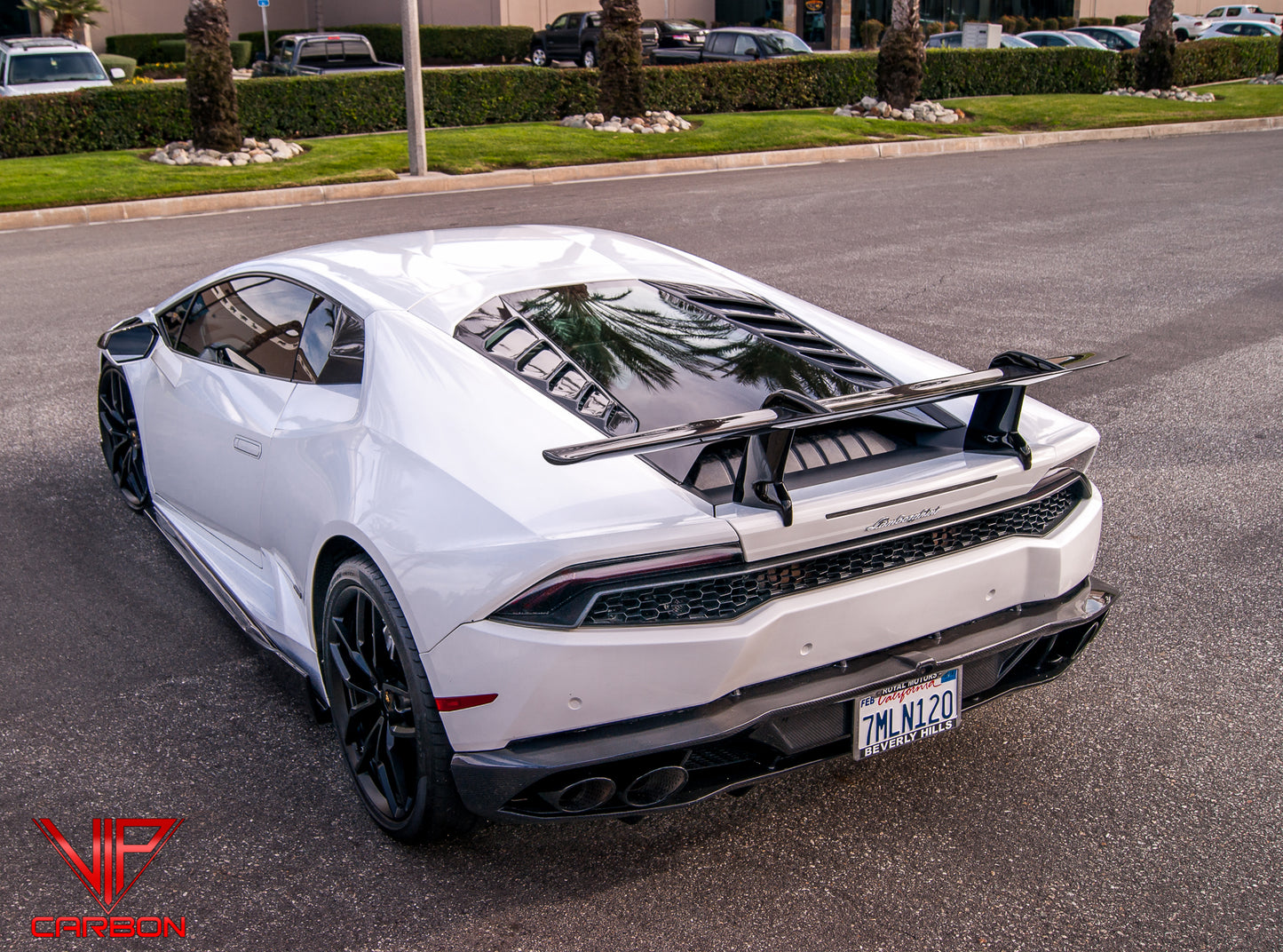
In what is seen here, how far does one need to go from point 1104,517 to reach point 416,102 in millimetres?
13938

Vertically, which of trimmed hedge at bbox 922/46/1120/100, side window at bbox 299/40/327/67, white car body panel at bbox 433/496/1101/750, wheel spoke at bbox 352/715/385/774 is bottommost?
wheel spoke at bbox 352/715/385/774

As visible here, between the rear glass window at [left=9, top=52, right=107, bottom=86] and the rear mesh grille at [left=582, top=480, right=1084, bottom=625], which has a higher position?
the rear glass window at [left=9, top=52, right=107, bottom=86]

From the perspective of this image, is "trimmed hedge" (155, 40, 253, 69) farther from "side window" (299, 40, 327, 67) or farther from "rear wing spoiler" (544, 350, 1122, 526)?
"rear wing spoiler" (544, 350, 1122, 526)

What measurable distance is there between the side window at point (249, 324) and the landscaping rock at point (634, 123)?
17.0m

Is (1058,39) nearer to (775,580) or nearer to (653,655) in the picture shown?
(775,580)

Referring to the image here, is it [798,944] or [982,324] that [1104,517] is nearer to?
[798,944]

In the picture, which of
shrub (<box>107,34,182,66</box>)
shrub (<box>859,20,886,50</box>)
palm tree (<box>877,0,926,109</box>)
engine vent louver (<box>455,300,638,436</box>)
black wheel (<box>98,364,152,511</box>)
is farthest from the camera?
shrub (<box>859,20,886,50</box>)

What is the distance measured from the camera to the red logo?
9.54 feet

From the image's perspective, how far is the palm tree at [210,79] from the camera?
17234 mm

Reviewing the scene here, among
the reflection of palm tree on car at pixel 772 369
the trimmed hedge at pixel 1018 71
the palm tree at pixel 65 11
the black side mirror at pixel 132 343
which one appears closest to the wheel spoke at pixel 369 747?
the reflection of palm tree on car at pixel 772 369

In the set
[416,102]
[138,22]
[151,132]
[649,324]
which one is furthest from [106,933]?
[138,22]

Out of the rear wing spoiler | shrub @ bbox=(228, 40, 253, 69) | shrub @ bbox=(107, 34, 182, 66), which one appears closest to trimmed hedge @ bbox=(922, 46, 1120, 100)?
shrub @ bbox=(228, 40, 253, 69)

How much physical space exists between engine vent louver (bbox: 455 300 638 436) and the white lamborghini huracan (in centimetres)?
1

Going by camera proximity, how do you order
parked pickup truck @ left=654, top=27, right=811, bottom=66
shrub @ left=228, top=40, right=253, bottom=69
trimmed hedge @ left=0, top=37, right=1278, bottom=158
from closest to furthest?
1. trimmed hedge @ left=0, top=37, right=1278, bottom=158
2. parked pickup truck @ left=654, top=27, right=811, bottom=66
3. shrub @ left=228, top=40, right=253, bottom=69
